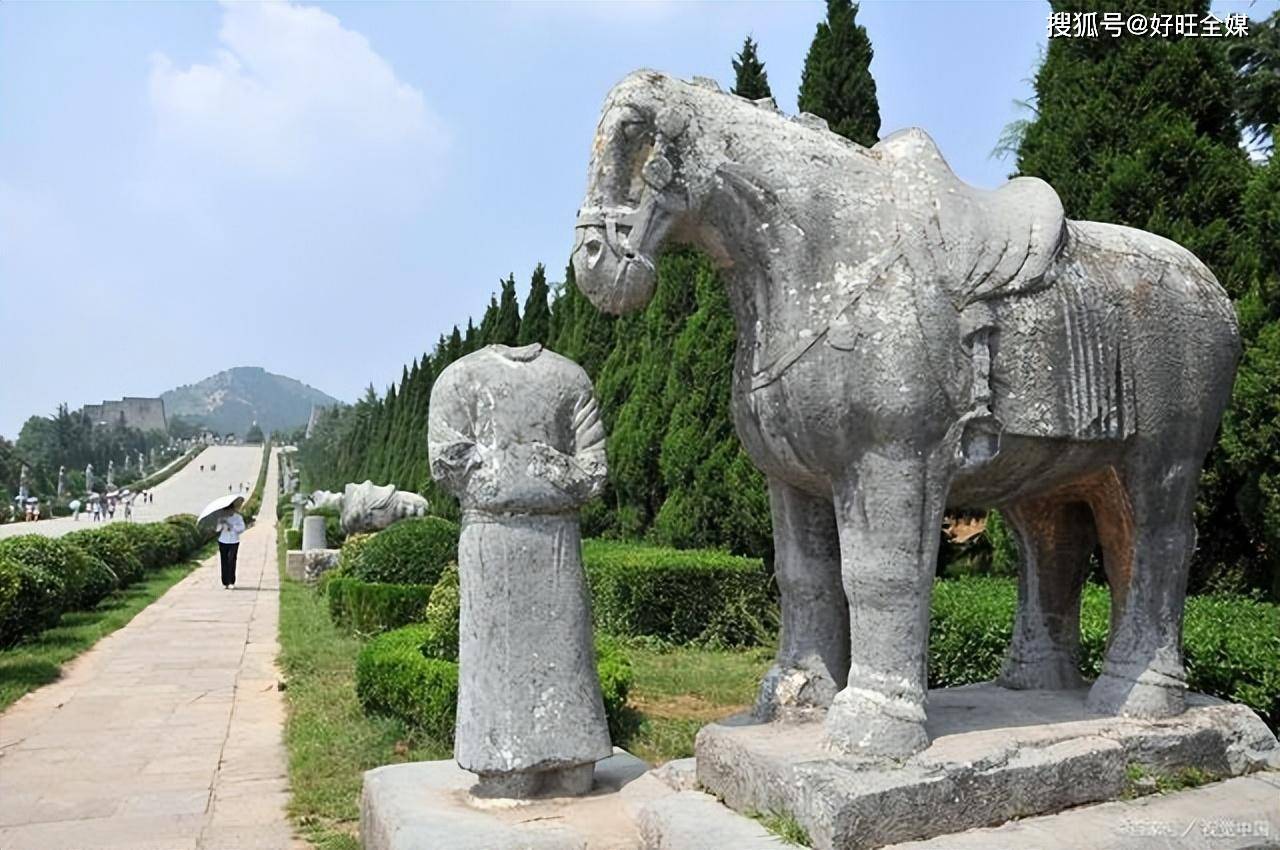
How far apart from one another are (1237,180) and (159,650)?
449 inches

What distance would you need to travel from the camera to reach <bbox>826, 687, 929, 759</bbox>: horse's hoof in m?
3.18

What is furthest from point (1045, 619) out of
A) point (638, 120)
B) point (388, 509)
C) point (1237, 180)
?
point (388, 509)

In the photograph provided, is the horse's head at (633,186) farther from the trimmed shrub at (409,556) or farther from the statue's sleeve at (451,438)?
the trimmed shrub at (409,556)

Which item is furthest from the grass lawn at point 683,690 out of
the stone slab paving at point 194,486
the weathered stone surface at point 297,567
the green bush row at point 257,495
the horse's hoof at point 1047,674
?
the green bush row at point 257,495

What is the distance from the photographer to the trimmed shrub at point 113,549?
17750 millimetres

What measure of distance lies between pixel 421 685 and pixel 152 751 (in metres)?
1.91

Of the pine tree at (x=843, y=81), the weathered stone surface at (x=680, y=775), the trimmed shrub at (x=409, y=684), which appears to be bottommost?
the trimmed shrub at (x=409, y=684)

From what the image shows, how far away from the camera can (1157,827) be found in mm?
3221

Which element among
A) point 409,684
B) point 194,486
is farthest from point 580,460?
point 194,486

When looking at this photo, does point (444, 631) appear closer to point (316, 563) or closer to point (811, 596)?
point (811, 596)

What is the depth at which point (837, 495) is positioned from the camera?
3393 millimetres

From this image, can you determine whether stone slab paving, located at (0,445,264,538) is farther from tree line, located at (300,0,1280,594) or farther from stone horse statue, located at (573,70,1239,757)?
stone horse statue, located at (573,70,1239,757)

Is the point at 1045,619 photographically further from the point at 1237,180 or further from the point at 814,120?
the point at 1237,180

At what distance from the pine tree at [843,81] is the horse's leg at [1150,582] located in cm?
873
